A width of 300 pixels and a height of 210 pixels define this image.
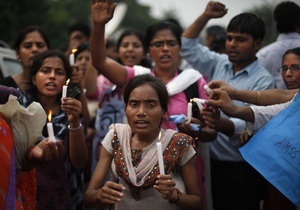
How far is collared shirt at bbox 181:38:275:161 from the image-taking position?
4.43 metres

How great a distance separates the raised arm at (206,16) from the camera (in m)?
4.57

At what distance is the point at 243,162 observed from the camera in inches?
178

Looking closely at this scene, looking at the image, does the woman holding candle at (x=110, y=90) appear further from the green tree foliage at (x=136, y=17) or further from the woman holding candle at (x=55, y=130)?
the green tree foliage at (x=136, y=17)

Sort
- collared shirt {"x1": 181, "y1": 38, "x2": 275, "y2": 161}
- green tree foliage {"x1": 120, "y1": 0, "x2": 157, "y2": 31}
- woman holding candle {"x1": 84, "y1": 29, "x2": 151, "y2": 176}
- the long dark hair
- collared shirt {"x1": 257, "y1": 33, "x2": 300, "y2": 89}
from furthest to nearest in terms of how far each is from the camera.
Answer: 1. green tree foliage {"x1": 120, "y1": 0, "x2": 157, "y2": 31}
2. woman holding candle {"x1": 84, "y1": 29, "x2": 151, "y2": 176}
3. collared shirt {"x1": 257, "y1": 33, "x2": 300, "y2": 89}
4. collared shirt {"x1": 181, "y1": 38, "x2": 275, "y2": 161}
5. the long dark hair

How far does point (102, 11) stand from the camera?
4.00 m

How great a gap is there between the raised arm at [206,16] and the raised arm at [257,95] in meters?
0.96

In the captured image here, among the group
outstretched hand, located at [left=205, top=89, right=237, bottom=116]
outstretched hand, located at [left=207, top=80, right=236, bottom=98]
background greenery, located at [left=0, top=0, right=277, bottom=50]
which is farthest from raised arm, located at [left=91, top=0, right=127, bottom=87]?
A: background greenery, located at [left=0, top=0, right=277, bottom=50]

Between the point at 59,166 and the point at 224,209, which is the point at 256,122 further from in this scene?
the point at 59,166

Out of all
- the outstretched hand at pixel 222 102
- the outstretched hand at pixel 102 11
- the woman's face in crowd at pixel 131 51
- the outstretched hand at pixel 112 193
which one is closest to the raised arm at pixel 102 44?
the outstretched hand at pixel 102 11

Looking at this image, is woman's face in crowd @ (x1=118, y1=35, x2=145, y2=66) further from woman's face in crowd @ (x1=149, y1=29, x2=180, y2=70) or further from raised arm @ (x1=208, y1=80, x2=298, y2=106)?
raised arm @ (x1=208, y1=80, x2=298, y2=106)

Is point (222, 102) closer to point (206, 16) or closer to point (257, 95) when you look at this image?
point (257, 95)

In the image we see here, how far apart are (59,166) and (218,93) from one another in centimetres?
137

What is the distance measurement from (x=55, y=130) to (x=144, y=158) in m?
1.06

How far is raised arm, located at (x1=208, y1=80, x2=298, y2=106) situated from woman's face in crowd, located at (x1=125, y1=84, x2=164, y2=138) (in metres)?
0.58
